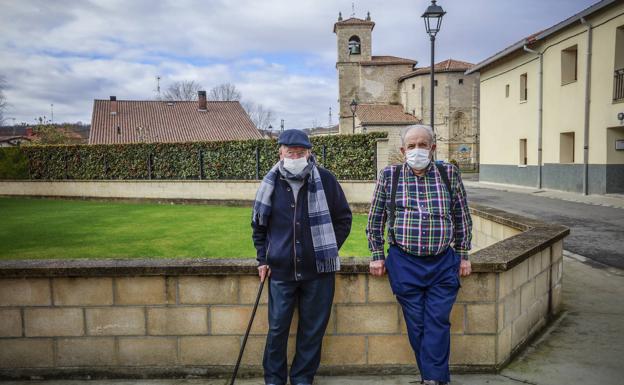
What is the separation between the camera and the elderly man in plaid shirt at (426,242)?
3201 mm

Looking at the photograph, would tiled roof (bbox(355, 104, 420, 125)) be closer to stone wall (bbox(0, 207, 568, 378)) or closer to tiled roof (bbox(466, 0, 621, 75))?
tiled roof (bbox(466, 0, 621, 75))

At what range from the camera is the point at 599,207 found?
48.3 ft

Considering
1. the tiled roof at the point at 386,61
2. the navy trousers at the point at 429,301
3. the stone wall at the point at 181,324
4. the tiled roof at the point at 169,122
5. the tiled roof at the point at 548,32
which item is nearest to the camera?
the navy trousers at the point at 429,301

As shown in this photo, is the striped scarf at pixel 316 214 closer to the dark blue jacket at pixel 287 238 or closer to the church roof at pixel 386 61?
the dark blue jacket at pixel 287 238

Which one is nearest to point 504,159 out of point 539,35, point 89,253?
point 539,35

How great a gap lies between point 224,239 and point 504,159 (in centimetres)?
2146

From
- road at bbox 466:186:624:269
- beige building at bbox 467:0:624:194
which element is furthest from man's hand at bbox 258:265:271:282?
beige building at bbox 467:0:624:194

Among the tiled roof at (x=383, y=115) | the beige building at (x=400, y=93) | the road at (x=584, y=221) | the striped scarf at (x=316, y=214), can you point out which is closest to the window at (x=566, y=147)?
the road at (x=584, y=221)

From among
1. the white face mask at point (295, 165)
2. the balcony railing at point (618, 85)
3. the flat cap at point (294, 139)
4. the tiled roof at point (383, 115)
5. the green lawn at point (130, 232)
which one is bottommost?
the green lawn at point (130, 232)

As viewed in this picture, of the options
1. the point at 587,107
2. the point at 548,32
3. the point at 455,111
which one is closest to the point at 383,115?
the point at 455,111

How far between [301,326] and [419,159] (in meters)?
1.45

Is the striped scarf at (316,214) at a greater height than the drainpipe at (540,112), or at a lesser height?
lesser

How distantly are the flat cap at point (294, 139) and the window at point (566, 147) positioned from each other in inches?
844

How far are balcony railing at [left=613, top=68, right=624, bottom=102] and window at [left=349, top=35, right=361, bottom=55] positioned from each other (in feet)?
125
